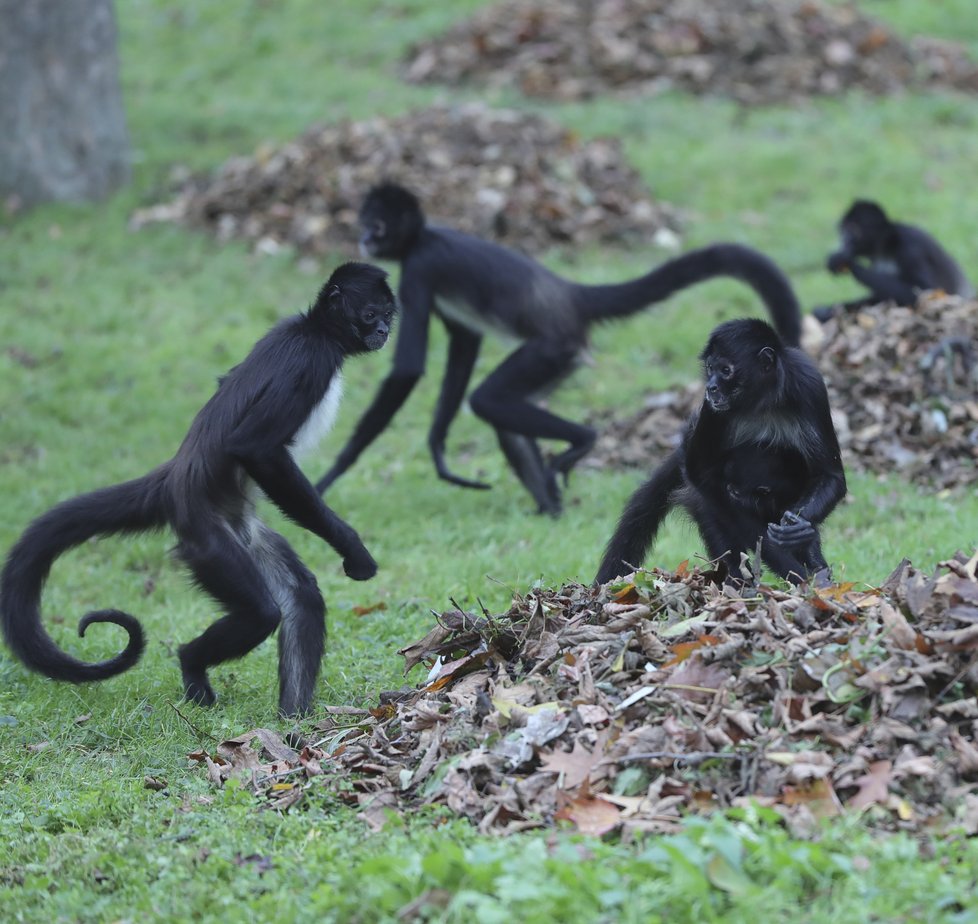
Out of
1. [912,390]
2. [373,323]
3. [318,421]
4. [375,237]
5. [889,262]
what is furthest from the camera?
[889,262]

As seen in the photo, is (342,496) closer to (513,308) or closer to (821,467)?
(513,308)

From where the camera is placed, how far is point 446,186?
51.4 feet

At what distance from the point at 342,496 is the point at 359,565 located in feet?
13.2

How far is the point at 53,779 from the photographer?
593 centimetres

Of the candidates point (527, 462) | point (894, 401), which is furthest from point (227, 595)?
point (894, 401)

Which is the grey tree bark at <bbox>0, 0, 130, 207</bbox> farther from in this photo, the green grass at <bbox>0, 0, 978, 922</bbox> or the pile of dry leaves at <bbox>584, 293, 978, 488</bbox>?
the pile of dry leaves at <bbox>584, 293, 978, 488</bbox>

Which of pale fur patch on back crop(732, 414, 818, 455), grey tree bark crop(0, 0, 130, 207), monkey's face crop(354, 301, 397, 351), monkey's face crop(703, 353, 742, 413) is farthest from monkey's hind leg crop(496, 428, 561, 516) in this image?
grey tree bark crop(0, 0, 130, 207)

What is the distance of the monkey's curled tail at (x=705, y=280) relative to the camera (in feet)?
33.2

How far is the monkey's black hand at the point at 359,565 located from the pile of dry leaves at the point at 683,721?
3.23 feet

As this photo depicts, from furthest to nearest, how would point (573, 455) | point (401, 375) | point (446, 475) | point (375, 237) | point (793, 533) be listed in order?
point (446, 475) → point (375, 237) → point (401, 375) → point (573, 455) → point (793, 533)

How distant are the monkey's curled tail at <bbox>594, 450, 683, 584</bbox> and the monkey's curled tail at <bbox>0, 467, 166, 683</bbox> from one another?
2333 millimetres

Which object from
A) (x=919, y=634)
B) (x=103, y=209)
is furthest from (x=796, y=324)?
(x=103, y=209)

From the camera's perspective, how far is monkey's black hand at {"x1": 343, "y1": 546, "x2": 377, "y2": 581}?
6.76 m

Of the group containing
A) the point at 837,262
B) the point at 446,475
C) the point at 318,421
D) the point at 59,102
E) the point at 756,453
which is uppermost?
the point at 59,102
